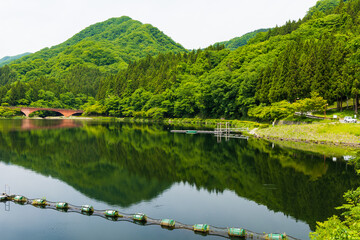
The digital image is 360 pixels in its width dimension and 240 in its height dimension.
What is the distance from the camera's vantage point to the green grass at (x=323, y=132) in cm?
4652

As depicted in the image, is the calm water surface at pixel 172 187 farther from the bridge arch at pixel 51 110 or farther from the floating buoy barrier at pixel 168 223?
the bridge arch at pixel 51 110

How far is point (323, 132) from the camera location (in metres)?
51.0

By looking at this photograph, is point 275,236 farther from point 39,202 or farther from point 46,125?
point 46,125

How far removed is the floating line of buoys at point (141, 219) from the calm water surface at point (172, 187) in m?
0.60

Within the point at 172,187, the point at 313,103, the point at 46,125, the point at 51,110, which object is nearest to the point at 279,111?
the point at 313,103

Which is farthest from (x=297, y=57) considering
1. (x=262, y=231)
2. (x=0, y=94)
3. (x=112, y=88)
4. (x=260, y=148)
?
(x=0, y=94)

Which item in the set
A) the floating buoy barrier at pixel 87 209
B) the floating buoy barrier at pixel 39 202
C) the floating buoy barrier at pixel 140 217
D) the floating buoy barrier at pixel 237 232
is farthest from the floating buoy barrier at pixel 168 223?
the floating buoy barrier at pixel 39 202

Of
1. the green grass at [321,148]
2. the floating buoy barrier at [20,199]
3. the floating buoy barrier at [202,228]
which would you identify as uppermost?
the green grass at [321,148]

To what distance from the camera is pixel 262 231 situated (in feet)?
60.8

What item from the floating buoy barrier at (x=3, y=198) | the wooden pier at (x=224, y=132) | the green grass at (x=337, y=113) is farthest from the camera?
the wooden pier at (x=224, y=132)

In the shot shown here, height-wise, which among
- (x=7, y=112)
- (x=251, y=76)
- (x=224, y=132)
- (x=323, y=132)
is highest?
(x=251, y=76)

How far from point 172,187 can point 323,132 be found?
35.2 meters

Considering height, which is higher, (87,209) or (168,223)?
(87,209)

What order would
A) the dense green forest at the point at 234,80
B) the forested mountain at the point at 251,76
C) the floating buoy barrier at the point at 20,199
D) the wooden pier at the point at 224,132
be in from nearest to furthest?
1. the floating buoy barrier at the point at 20,199
2. the forested mountain at the point at 251,76
3. the wooden pier at the point at 224,132
4. the dense green forest at the point at 234,80
